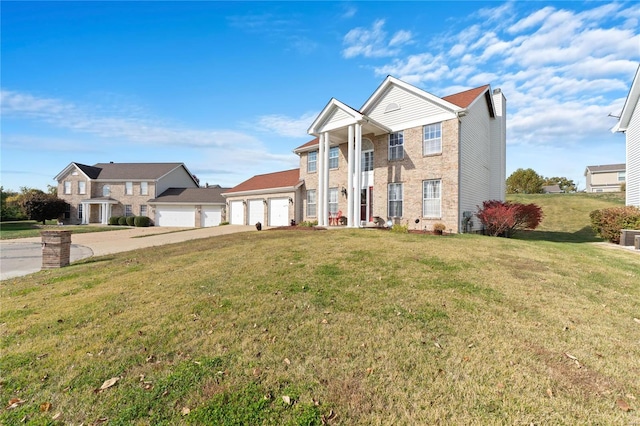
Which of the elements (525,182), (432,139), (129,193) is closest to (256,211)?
(432,139)

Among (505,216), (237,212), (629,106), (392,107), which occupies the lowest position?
(505,216)

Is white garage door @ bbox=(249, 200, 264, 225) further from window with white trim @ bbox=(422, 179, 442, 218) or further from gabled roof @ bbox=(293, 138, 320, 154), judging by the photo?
window with white trim @ bbox=(422, 179, 442, 218)

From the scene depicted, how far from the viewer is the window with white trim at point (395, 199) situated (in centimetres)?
1738

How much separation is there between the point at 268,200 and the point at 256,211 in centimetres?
216

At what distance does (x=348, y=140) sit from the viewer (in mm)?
18078

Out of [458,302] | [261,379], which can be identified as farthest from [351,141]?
[261,379]

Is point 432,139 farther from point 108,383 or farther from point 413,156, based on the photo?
point 108,383

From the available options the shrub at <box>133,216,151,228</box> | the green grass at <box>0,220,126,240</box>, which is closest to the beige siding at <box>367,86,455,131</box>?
the green grass at <box>0,220,126,240</box>

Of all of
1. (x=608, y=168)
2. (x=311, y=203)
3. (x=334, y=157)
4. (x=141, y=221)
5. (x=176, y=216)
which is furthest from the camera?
(x=608, y=168)

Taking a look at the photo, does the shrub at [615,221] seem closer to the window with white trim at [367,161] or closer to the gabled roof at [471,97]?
the gabled roof at [471,97]

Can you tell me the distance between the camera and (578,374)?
11.1ft

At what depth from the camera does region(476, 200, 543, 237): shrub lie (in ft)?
48.6

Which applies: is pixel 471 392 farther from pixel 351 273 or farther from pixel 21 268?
pixel 21 268

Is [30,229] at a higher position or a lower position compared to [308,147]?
lower
